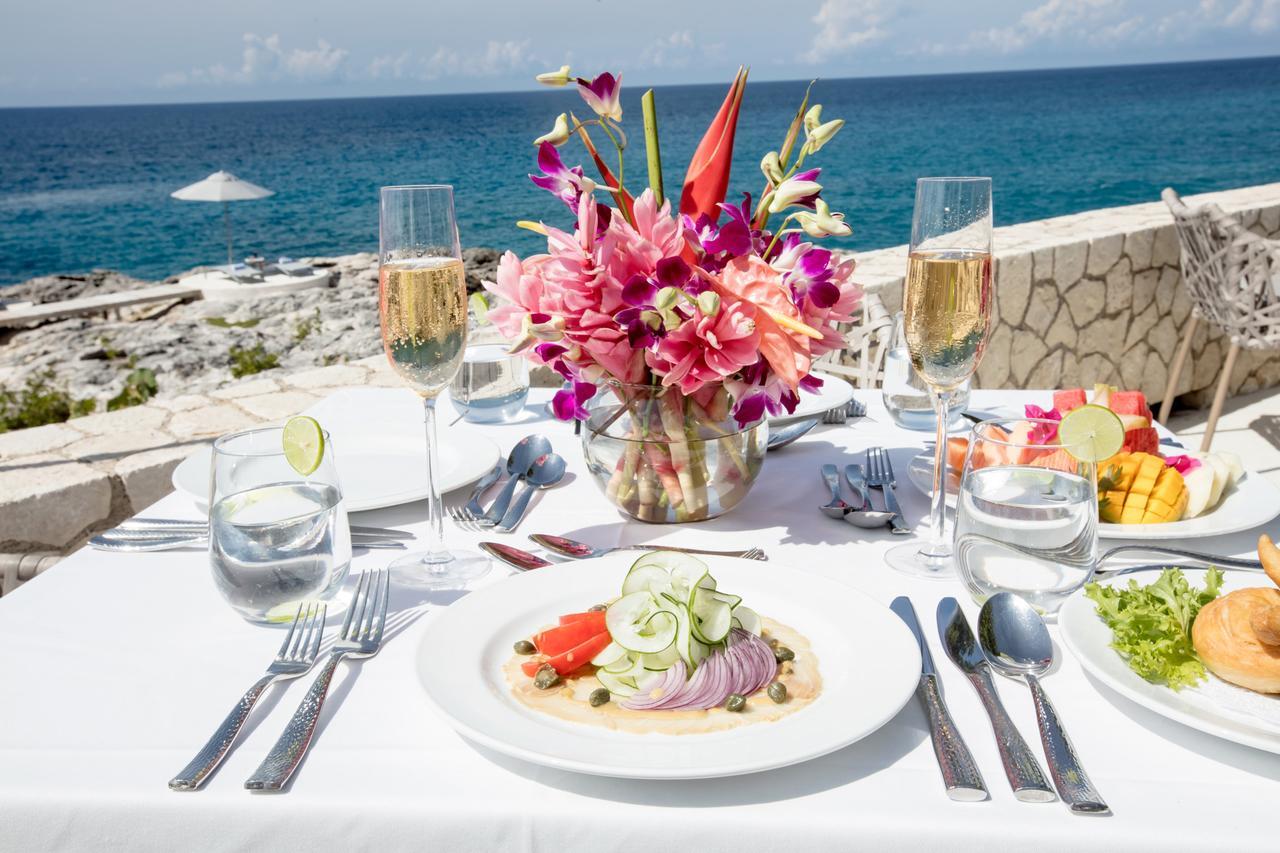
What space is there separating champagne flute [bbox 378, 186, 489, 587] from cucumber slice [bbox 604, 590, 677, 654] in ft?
1.35

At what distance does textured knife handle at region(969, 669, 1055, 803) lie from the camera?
0.86 meters

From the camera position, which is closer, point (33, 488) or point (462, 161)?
point (33, 488)

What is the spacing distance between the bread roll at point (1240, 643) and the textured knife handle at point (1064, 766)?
0.16m

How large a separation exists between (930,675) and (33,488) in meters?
3.01

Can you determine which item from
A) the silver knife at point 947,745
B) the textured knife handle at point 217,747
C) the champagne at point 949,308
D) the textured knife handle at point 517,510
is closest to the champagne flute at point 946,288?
the champagne at point 949,308

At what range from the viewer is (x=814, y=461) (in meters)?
1.89

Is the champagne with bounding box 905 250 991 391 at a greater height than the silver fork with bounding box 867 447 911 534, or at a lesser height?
greater

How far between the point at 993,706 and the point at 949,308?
0.58 m

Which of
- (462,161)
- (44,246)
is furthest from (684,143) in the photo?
(44,246)

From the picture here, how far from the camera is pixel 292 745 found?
3.10 ft

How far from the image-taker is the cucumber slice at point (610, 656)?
1039 mm

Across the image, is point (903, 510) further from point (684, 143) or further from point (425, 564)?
point (684, 143)

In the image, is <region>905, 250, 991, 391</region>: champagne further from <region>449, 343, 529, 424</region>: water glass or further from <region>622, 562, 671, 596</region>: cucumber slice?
<region>449, 343, 529, 424</region>: water glass

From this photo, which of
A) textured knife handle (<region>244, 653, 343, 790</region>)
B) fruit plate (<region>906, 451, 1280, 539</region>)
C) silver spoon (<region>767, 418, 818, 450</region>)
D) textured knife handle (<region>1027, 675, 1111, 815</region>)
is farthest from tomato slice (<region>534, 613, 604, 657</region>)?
silver spoon (<region>767, 418, 818, 450</region>)
